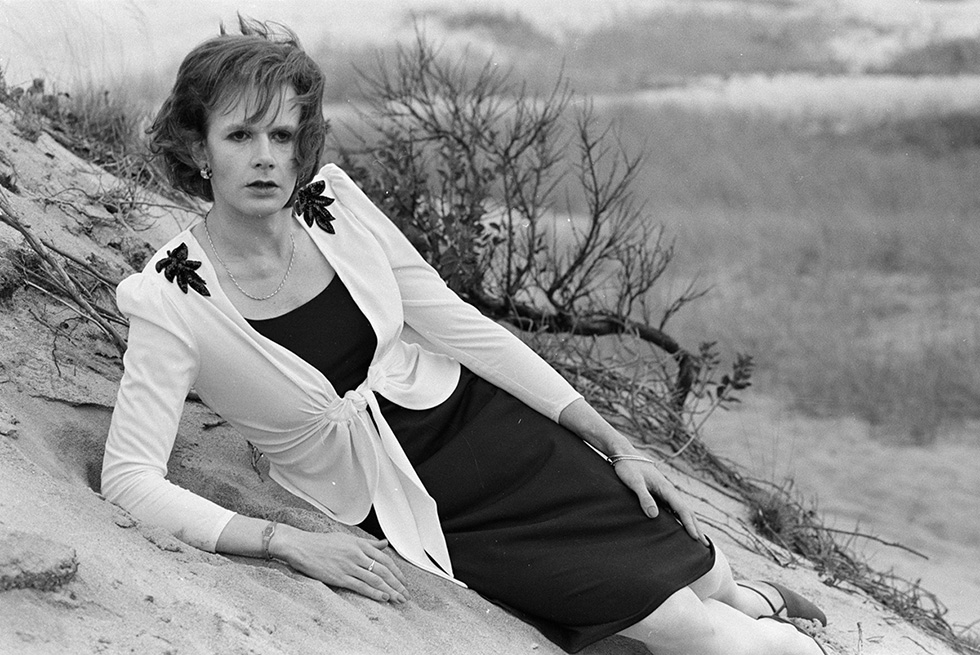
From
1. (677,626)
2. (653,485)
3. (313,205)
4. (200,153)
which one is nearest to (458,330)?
(313,205)

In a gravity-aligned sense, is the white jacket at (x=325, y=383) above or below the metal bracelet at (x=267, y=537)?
above

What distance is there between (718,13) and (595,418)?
6.39 metres

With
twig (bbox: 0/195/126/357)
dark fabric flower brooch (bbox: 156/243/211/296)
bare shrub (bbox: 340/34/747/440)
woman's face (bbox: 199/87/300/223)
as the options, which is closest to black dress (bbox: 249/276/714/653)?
dark fabric flower brooch (bbox: 156/243/211/296)

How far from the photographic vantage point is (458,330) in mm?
2506

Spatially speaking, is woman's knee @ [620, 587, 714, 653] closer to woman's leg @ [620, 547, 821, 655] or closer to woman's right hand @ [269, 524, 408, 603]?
woman's leg @ [620, 547, 821, 655]

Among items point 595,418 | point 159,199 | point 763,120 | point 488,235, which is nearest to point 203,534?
point 595,418

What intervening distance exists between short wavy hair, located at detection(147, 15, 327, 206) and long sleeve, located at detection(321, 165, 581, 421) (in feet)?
0.67

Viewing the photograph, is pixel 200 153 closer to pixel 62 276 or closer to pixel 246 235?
pixel 246 235

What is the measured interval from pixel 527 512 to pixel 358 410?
1.37 feet

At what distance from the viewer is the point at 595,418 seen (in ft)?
8.15

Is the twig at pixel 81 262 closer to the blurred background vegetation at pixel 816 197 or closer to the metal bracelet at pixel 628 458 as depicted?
the metal bracelet at pixel 628 458

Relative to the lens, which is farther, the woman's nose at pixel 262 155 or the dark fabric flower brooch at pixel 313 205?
the dark fabric flower brooch at pixel 313 205

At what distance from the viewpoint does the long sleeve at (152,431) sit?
2.12 metres

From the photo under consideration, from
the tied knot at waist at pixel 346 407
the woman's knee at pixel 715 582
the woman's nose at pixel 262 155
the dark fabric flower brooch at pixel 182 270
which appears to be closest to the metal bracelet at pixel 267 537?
the tied knot at waist at pixel 346 407
